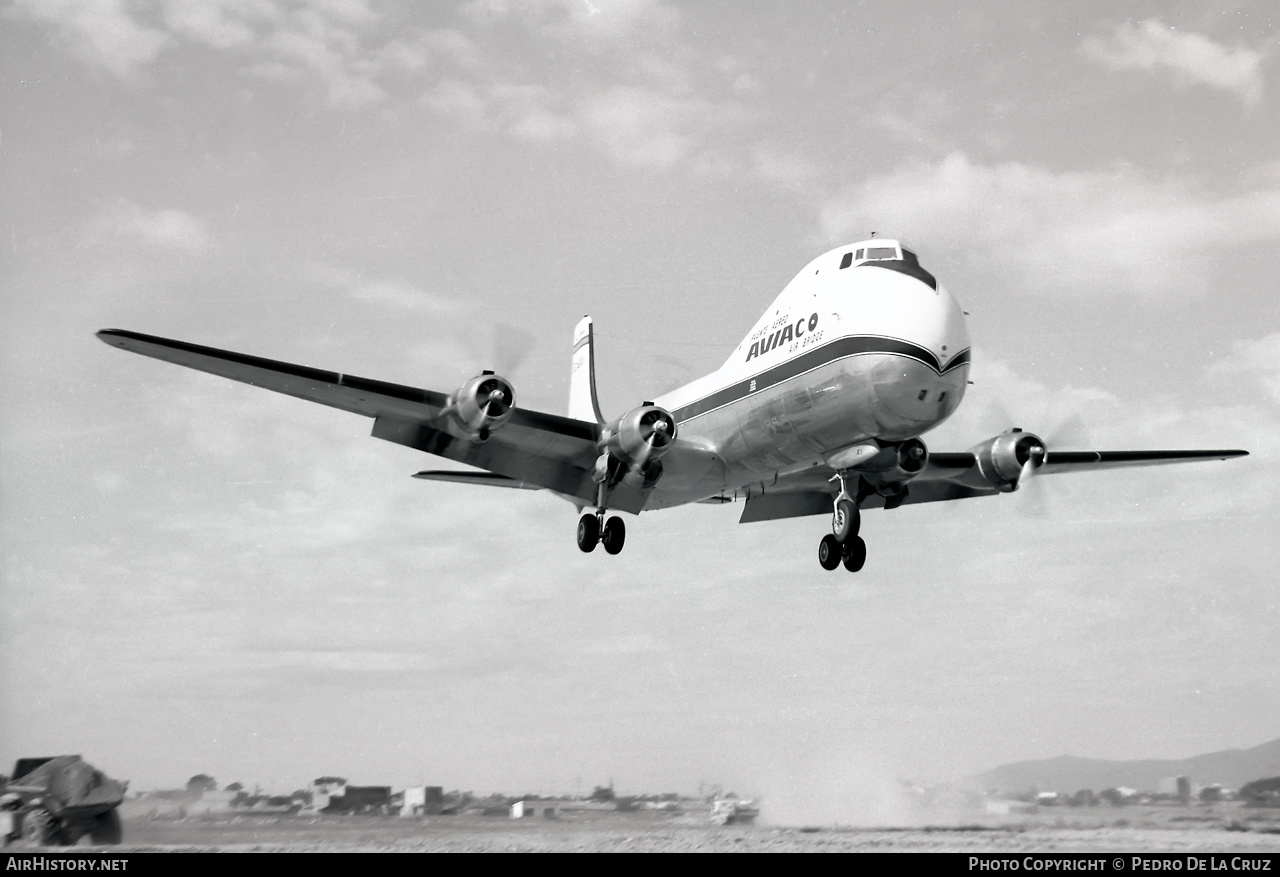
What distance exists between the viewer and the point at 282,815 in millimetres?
40625

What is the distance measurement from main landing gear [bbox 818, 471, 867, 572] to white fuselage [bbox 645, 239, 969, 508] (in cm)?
120

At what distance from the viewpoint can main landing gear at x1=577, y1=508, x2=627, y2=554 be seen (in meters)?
22.2

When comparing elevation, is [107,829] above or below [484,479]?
below

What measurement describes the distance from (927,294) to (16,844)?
3280cm

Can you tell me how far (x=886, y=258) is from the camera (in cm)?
1814

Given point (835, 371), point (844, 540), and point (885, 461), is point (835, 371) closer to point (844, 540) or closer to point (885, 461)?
point (885, 461)

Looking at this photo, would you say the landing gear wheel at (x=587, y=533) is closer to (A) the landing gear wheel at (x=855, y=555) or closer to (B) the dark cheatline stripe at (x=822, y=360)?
(B) the dark cheatline stripe at (x=822, y=360)

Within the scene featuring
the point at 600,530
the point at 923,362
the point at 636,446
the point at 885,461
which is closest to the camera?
the point at 923,362

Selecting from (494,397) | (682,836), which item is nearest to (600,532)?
(494,397)

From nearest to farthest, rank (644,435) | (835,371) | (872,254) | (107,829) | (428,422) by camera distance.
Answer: (835,371) < (872,254) < (428,422) < (644,435) < (107,829)

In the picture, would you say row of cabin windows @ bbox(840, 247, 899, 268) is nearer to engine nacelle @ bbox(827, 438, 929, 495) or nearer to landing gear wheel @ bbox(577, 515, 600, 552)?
engine nacelle @ bbox(827, 438, 929, 495)

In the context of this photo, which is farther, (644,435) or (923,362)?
(644,435)

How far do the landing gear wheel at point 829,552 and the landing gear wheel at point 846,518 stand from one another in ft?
1.55
